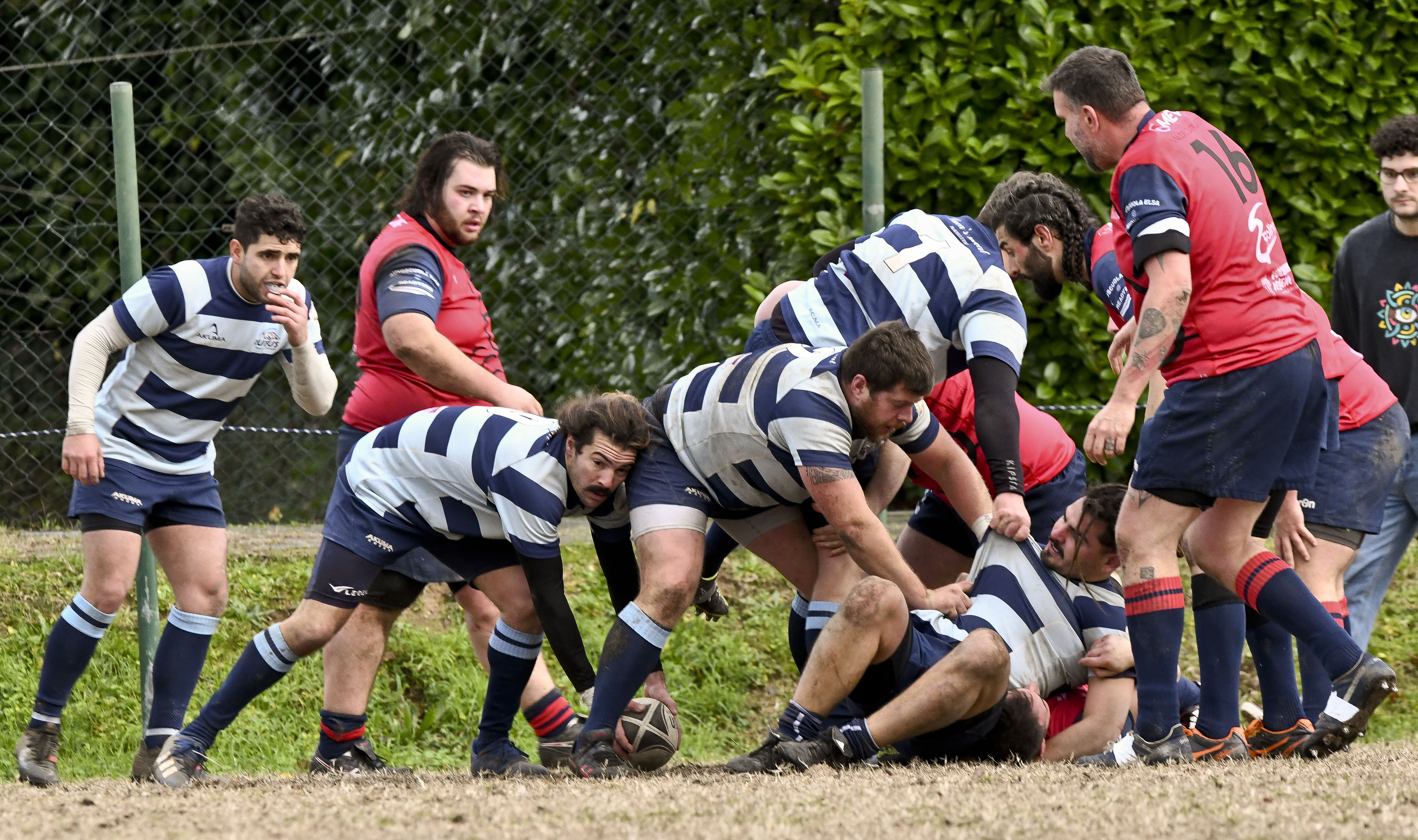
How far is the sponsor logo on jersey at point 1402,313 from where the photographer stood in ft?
17.2

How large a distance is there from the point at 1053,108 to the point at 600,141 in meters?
2.18

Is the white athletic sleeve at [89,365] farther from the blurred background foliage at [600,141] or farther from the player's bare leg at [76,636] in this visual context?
the blurred background foliage at [600,141]

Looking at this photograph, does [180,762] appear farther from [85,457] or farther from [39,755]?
[85,457]

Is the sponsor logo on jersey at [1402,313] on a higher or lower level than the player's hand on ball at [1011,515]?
higher

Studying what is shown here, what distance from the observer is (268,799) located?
12.2ft

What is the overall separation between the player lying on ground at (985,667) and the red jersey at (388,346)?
148cm

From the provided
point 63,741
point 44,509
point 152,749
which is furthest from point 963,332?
point 44,509

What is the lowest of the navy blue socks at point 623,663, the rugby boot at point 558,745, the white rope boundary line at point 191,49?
the rugby boot at point 558,745

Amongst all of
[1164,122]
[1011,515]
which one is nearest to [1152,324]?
[1164,122]

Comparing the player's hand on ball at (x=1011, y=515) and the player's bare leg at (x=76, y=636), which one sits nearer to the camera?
the player's hand on ball at (x=1011, y=515)

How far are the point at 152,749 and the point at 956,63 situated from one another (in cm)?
395

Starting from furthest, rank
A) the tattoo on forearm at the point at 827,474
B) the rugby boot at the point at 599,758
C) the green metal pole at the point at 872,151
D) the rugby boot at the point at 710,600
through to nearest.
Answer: the green metal pole at the point at 872,151 → the rugby boot at the point at 710,600 → the rugby boot at the point at 599,758 → the tattoo on forearm at the point at 827,474

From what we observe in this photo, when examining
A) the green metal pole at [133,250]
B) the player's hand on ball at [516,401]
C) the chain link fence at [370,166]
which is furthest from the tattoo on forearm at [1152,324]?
the green metal pole at [133,250]

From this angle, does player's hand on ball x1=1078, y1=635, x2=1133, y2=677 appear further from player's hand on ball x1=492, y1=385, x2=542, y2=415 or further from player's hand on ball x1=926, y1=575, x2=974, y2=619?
player's hand on ball x1=492, y1=385, x2=542, y2=415
